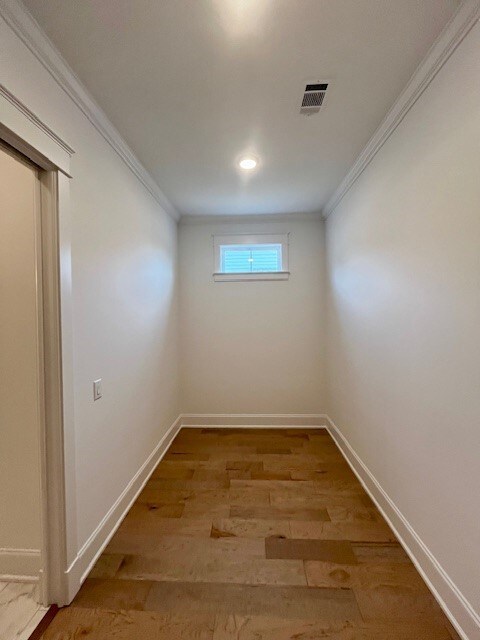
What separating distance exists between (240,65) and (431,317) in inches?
62.2

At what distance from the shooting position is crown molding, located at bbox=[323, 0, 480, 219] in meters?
1.15

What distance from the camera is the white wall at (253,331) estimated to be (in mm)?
3594

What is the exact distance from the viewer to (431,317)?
56.7 inches

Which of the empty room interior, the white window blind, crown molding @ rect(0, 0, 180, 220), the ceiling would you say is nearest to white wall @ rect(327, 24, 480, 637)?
the empty room interior

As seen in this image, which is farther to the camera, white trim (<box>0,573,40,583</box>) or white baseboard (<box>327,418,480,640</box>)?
white trim (<box>0,573,40,583</box>)

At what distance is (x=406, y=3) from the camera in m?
1.14

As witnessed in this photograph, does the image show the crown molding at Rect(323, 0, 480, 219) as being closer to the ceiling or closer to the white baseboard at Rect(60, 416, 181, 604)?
the ceiling

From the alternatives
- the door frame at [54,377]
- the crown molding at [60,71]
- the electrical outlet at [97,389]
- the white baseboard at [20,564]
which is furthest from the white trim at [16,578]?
the crown molding at [60,71]

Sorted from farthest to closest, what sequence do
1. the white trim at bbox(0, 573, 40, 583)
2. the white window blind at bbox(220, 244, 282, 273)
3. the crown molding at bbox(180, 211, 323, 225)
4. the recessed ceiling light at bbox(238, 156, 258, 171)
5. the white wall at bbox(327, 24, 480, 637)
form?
the white window blind at bbox(220, 244, 282, 273) < the crown molding at bbox(180, 211, 323, 225) < the recessed ceiling light at bbox(238, 156, 258, 171) < the white trim at bbox(0, 573, 40, 583) < the white wall at bbox(327, 24, 480, 637)

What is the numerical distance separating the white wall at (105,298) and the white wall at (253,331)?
86 centimetres

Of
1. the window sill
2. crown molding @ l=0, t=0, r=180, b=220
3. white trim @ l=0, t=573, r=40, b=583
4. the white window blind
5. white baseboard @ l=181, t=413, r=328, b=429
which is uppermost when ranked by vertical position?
crown molding @ l=0, t=0, r=180, b=220

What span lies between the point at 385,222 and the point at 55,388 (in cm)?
220

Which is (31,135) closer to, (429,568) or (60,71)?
(60,71)

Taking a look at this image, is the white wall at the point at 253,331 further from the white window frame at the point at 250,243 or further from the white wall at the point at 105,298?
the white wall at the point at 105,298
